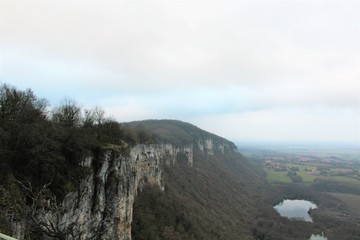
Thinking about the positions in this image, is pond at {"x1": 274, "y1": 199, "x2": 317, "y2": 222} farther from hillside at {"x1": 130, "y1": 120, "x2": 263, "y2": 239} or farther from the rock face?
the rock face

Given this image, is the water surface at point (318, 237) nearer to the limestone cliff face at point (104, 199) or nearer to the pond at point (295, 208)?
the pond at point (295, 208)

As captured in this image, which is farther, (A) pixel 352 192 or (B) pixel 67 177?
(A) pixel 352 192

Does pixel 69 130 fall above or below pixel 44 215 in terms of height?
above

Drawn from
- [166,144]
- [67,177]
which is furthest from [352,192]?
[67,177]

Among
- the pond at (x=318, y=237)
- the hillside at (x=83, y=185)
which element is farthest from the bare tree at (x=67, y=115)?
the pond at (x=318, y=237)

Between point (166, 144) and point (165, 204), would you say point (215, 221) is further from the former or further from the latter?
point (166, 144)

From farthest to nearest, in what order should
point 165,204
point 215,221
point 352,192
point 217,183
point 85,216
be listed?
point 352,192, point 217,183, point 215,221, point 165,204, point 85,216

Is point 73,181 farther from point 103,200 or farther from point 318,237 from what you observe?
point 318,237

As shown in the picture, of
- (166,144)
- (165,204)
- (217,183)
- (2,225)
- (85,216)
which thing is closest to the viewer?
(2,225)

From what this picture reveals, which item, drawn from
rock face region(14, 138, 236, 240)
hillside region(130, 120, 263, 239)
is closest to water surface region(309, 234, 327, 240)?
hillside region(130, 120, 263, 239)
